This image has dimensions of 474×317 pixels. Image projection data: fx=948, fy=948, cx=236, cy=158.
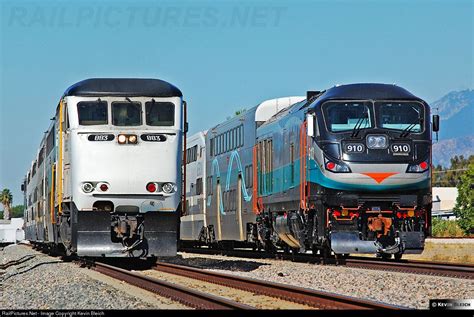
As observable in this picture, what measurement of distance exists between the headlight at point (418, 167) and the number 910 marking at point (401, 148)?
0.32 meters

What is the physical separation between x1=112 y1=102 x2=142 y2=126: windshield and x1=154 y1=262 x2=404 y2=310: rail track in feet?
11.5

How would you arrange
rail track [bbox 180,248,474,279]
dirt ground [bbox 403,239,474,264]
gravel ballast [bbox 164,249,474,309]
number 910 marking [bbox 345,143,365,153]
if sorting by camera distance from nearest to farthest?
gravel ballast [bbox 164,249,474,309] < rail track [bbox 180,248,474,279] < number 910 marking [bbox 345,143,365,153] < dirt ground [bbox 403,239,474,264]

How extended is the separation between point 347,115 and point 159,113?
3.95m

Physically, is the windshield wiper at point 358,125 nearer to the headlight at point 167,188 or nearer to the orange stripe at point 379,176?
the orange stripe at point 379,176

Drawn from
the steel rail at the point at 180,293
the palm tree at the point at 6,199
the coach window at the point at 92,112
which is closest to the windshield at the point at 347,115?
the coach window at the point at 92,112

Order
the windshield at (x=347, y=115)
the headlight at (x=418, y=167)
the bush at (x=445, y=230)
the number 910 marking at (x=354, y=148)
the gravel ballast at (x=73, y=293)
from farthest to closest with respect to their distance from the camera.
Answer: the bush at (x=445, y=230)
the windshield at (x=347, y=115)
the headlight at (x=418, y=167)
the number 910 marking at (x=354, y=148)
the gravel ballast at (x=73, y=293)

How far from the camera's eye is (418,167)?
64.4 feet

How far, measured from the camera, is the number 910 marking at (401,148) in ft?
63.9

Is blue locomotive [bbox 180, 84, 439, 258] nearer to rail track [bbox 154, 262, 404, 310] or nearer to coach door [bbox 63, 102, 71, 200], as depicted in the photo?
rail track [bbox 154, 262, 404, 310]

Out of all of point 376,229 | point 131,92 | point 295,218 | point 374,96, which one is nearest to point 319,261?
point 295,218

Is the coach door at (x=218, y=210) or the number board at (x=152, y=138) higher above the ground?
the number board at (x=152, y=138)

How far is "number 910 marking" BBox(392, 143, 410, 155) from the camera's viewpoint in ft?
63.9

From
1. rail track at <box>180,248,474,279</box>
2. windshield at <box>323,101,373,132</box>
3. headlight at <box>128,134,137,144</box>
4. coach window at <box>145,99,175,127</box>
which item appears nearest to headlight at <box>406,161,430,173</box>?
windshield at <box>323,101,373,132</box>

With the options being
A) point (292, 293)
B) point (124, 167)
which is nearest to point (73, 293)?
point (292, 293)
